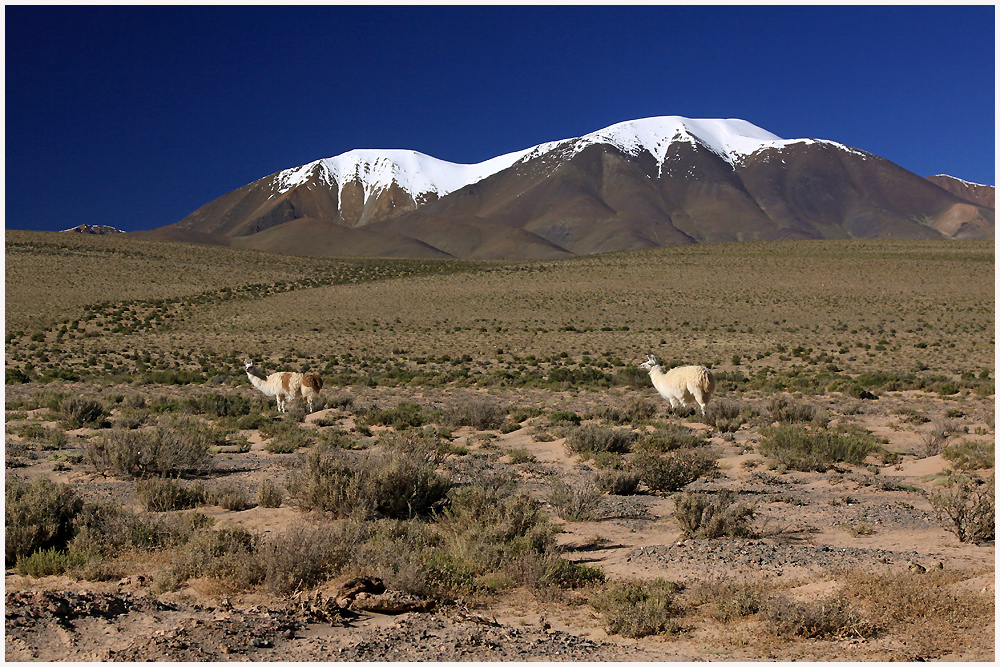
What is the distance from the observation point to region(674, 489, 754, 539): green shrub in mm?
7324

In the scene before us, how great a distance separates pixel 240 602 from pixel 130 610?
2.36 ft

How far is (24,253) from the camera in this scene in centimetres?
7144

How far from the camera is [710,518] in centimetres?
750

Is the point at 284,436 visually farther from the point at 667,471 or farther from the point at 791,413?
the point at 791,413

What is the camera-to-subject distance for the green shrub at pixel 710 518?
732cm

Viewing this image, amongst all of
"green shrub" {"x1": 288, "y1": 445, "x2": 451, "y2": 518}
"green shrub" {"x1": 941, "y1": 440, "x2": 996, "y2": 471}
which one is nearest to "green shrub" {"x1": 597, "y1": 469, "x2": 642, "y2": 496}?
"green shrub" {"x1": 288, "y1": 445, "x2": 451, "y2": 518}

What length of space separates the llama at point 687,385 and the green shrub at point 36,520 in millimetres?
11525

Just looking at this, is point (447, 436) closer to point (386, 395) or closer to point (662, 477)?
point (662, 477)

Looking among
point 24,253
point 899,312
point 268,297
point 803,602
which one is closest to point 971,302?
point 899,312

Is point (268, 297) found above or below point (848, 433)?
above

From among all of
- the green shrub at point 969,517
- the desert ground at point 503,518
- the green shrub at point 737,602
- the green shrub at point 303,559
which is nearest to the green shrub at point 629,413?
the desert ground at point 503,518

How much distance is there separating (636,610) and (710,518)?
8.94 feet

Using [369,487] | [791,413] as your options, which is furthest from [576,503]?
[791,413]

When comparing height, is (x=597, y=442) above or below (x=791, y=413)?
above
